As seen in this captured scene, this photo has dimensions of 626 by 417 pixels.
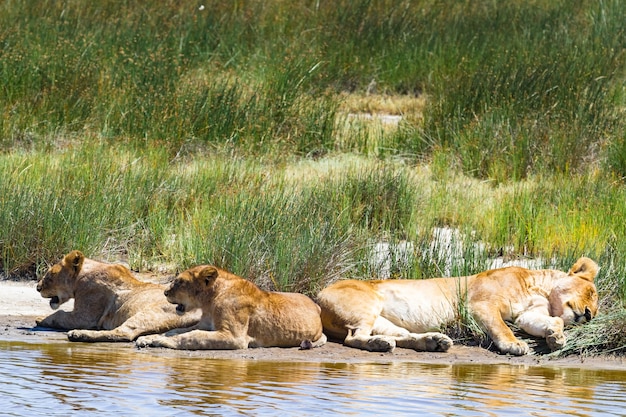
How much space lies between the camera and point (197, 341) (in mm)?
9148

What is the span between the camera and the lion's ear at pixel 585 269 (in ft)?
Answer: 32.2

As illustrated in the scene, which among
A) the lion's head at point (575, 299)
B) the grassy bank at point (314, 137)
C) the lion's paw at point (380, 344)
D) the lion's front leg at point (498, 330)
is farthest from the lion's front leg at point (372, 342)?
the lion's head at point (575, 299)

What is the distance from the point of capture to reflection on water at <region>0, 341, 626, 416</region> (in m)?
7.10

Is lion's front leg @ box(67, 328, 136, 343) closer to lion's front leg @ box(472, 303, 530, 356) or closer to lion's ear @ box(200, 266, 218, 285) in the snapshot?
lion's ear @ box(200, 266, 218, 285)

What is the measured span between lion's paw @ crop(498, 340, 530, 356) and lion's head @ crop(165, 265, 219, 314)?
215 centimetres

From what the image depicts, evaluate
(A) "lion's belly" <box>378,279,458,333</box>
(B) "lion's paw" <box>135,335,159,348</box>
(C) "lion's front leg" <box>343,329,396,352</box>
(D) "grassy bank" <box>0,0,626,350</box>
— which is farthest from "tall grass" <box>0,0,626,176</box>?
(B) "lion's paw" <box>135,335,159,348</box>

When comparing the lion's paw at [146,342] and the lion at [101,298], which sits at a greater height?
the lion at [101,298]

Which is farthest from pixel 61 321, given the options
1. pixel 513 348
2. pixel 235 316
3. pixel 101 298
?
pixel 513 348

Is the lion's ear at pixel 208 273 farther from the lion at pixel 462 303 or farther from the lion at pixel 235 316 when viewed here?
the lion at pixel 462 303

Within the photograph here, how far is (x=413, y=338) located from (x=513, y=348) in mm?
724

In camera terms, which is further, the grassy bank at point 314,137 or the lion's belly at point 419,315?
the grassy bank at point 314,137

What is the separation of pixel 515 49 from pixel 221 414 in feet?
40.6

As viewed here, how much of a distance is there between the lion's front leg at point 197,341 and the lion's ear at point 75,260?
107 centimetres

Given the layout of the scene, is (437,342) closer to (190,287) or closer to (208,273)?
(208,273)
